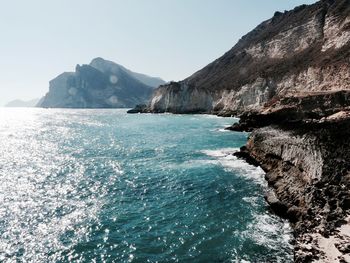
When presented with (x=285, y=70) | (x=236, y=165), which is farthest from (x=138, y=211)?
(x=285, y=70)

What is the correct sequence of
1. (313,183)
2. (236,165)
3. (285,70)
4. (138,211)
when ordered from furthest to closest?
1. (285,70)
2. (236,165)
3. (138,211)
4. (313,183)

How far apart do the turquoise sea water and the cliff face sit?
56033 millimetres

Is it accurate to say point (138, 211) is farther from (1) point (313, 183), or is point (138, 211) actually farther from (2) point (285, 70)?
(2) point (285, 70)

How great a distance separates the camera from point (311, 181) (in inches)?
1156

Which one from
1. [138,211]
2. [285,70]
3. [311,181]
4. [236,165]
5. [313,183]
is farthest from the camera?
[285,70]

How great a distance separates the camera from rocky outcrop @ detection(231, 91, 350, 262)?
71.2 feet

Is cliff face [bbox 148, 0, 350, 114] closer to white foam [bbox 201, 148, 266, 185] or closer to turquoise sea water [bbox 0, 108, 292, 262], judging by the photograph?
white foam [bbox 201, 148, 266, 185]

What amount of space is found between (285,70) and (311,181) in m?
99.8

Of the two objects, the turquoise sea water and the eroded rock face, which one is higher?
the eroded rock face

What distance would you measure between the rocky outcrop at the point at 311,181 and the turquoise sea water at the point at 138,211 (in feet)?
4.62

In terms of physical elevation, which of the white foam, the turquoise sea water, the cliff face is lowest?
the turquoise sea water

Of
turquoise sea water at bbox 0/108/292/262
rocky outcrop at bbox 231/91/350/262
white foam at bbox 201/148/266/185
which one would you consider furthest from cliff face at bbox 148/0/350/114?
turquoise sea water at bbox 0/108/292/262

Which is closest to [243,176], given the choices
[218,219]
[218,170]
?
[218,170]

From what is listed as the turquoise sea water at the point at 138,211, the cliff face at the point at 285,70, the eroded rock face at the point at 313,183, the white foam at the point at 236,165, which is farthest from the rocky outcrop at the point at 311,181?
the cliff face at the point at 285,70
